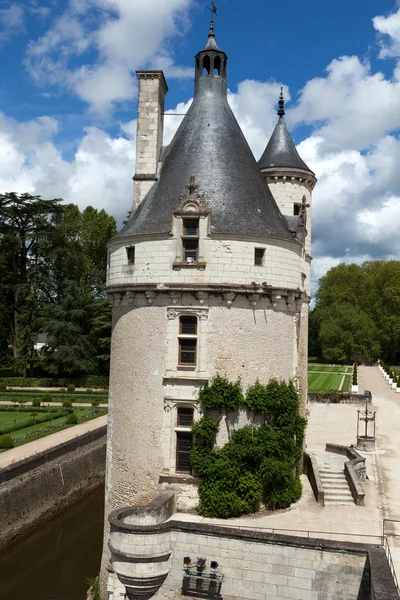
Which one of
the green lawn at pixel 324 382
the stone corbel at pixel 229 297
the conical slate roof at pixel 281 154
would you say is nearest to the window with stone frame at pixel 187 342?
the stone corbel at pixel 229 297

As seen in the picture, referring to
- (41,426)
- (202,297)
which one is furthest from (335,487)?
(41,426)

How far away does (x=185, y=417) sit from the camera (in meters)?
15.6

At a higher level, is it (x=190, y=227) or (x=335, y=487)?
(x=190, y=227)

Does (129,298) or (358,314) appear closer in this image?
(129,298)

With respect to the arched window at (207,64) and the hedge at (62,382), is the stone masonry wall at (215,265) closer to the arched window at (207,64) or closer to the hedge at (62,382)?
the arched window at (207,64)

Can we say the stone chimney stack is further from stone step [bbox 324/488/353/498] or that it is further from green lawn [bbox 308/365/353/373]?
green lawn [bbox 308/365/353/373]

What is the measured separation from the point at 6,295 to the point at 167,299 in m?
46.3

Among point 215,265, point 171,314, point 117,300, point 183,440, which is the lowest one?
point 183,440

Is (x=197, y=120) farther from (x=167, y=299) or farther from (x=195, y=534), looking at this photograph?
(x=195, y=534)

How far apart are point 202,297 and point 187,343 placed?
1480mm

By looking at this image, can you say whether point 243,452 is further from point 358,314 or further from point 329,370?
point 358,314

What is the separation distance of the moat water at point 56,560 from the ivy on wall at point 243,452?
8.12 metres

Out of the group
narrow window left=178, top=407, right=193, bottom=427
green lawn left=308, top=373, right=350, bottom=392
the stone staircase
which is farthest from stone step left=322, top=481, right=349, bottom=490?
green lawn left=308, top=373, right=350, bottom=392

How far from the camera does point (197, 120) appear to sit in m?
18.0
